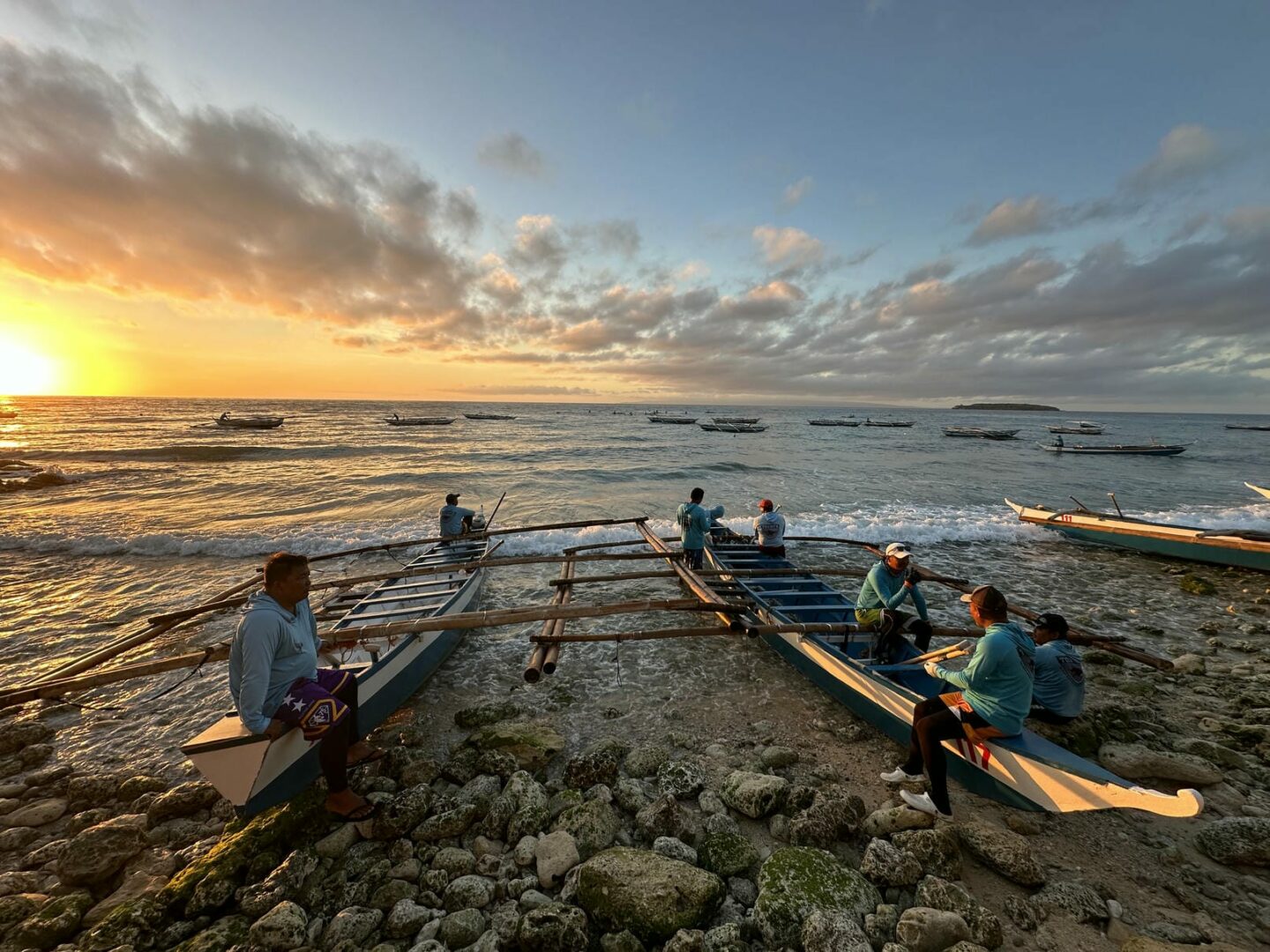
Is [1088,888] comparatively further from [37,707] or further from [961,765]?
[37,707]

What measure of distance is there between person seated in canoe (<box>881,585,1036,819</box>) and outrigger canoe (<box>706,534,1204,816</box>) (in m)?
0.27

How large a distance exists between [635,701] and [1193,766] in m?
6.54

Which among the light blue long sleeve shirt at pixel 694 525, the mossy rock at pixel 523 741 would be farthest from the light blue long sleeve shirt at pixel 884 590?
the mossy rock at pixel 523 741

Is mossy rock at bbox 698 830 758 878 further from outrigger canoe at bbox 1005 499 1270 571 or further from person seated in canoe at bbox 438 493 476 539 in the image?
outrigger canoe at bbox 1005 499 1270 571

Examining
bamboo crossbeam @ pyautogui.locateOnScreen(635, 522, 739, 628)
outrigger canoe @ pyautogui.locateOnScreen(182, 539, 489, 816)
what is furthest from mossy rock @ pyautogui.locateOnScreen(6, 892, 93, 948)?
bamboo crossbeam @ pyautogui.locateOnScreen(635, 522, 739, 628)

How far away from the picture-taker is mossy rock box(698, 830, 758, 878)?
4.25m

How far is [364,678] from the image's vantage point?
592 cm

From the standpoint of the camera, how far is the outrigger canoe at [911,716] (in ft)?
13.0

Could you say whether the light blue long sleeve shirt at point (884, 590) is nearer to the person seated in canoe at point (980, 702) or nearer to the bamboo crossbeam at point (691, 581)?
the person seated in canoe at point (980, 702)

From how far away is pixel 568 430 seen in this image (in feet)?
209

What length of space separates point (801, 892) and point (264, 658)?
4.91 metres

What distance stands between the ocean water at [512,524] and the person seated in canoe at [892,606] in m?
1.70

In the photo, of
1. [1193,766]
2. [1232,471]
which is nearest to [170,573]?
[1193,766]

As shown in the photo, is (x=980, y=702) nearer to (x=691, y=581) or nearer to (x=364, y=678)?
(x=691, y=581)
